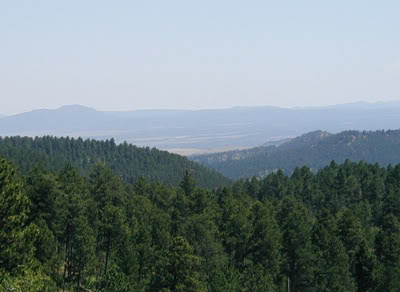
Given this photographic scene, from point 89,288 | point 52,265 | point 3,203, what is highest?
point 3,203

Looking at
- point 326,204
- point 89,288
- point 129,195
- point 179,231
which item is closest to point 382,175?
point 326,204

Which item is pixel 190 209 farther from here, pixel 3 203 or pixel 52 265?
pixel 3 203

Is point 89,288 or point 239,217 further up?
point 239,217

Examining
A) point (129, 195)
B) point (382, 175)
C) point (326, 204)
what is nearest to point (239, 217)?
point (129, 195)

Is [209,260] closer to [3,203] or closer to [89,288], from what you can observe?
[89,288]

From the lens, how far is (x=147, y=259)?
5328cm

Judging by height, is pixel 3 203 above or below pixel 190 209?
above

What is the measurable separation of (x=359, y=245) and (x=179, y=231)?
19221mm

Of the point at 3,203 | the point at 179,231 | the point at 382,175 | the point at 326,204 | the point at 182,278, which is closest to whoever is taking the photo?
the point at 3,203

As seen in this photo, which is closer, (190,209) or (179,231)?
(179,231)

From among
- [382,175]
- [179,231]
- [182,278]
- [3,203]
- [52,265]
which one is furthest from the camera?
[382,175]

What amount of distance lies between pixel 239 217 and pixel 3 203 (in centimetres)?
3284

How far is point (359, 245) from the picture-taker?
6084 cm

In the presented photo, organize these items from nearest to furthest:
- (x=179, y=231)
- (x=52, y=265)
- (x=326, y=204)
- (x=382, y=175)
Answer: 1. (x=52, y=265)
2. (x=179, y=231)
3. (x=326, y=204)
4. (x=382, y=175)
